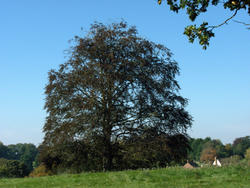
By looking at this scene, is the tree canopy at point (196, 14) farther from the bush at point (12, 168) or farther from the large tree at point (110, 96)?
the bush at point (12, 168)

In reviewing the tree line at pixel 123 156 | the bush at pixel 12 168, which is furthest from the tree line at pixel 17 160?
the tree line at pixel 123 156

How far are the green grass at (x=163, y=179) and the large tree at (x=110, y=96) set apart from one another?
24.9ft

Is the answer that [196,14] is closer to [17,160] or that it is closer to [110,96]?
[110,96]

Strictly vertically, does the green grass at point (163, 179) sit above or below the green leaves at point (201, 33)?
below

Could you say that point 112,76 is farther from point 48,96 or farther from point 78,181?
point 78,181

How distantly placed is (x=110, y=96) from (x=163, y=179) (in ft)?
35.6

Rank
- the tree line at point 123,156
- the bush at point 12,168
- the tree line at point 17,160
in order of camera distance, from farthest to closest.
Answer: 1. the tree line at point 17,160
2. the bush at point 12,168
3. the tree line at point 123,156

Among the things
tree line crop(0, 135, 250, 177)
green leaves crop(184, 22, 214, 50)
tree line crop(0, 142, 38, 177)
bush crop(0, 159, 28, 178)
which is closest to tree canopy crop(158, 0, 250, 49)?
green leaves crop(184, 22, 214, 50)

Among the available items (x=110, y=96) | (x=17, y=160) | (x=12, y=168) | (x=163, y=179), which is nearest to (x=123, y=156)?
(x=110, y=96)

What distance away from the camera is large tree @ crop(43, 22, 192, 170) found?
2322 cm

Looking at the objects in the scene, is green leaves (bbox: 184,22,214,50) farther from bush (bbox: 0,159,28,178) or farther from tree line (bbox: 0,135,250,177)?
bush (bbox: 0,159,28,178)

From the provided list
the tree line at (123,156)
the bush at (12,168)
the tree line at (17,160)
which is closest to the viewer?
the tree line at (123,156)

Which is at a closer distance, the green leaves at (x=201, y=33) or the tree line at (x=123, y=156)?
the green leaves at (x=201, y=33)

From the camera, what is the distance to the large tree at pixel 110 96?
23.2m
